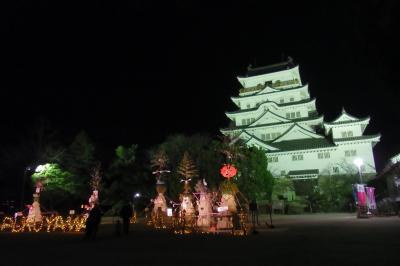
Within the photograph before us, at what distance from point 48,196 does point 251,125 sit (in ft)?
91.2

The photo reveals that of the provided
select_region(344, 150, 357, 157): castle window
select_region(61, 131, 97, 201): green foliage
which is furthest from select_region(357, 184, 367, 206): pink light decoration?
select_region(61, 131, 97, 201): green foliage

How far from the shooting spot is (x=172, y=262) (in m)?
A: 8.49

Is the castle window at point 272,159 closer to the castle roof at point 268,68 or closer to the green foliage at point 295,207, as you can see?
the green foliage at point 295,207

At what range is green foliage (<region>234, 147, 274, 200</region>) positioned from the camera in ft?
116

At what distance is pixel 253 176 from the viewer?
3612 centimetres

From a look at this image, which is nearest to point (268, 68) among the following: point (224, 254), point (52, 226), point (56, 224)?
point (52, 226)

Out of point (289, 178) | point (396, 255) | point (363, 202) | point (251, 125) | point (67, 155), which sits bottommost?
point (396, 255)

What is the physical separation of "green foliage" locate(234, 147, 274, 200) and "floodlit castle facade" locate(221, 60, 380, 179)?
23.5 feet

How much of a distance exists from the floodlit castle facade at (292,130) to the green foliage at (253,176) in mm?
7177

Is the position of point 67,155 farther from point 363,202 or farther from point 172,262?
point 172,262

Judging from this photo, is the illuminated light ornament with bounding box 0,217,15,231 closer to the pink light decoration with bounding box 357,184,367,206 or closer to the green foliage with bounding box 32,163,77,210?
the green foliage with bounding box 32,163,77,210

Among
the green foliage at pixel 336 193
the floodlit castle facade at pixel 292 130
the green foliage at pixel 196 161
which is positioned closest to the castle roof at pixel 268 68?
the floodlit castle facade at pixel 292 130

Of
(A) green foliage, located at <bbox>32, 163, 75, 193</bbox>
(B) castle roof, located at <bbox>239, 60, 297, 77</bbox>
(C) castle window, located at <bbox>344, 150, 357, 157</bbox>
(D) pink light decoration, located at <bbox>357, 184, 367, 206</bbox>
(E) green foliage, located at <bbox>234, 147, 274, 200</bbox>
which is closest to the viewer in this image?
(D) pink light decoration, located at <bbox>357, 184, 367, 206</bbox>

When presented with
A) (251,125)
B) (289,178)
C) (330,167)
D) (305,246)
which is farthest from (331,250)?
(251,125)
